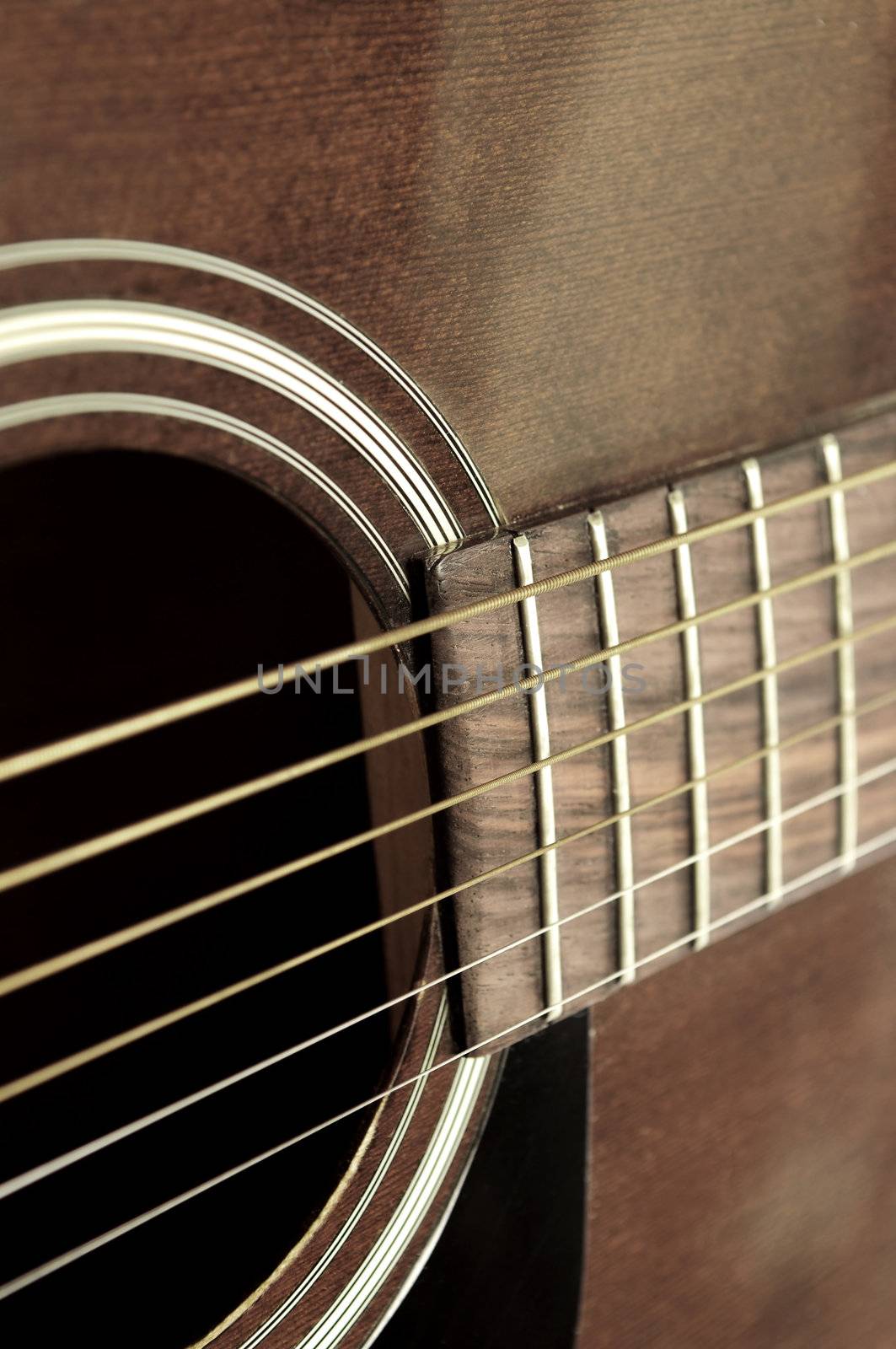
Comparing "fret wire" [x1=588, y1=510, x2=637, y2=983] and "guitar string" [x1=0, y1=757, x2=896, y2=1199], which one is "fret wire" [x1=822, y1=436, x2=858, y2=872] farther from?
"fret wire" [x1=588, y1=510, x2=637, y2=983]

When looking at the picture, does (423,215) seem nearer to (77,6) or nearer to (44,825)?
(77,6)

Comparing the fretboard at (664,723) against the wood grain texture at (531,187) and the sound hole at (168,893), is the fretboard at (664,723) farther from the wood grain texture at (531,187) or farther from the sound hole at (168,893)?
the sound hole at (168,893)

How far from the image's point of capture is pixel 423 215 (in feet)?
1.32

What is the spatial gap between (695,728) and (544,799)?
0.26ft

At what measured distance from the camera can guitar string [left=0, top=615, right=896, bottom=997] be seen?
1.20ft

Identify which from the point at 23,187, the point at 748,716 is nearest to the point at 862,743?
the point at 748,716

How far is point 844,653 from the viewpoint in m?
0.54

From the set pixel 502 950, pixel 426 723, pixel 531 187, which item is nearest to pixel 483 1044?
pixel 502 950

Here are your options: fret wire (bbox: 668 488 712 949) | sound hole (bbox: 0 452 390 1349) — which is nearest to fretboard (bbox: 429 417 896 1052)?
fret wire (bbox: 668 488 712 949)

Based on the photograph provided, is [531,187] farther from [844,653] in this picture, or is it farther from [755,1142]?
[755,1142]

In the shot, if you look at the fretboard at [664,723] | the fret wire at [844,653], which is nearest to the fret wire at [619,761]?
the fretboard at [664,723]

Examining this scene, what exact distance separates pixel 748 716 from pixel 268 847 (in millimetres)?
256

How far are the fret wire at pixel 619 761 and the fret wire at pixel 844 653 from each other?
4.9 inches

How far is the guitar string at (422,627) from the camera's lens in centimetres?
35
